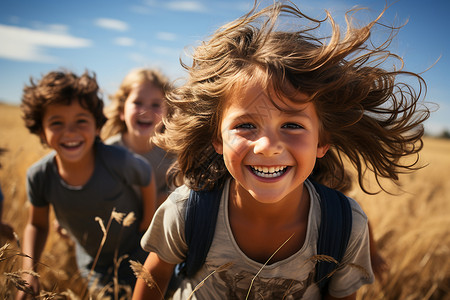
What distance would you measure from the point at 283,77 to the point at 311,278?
3.45 ft

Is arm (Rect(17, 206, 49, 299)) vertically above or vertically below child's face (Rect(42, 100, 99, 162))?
below

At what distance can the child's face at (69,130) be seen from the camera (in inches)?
110

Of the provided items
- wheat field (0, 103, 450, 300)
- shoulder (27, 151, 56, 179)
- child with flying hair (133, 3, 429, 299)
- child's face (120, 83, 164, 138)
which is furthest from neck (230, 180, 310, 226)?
child's face (120, 83, 164, 138)

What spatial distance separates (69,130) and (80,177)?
39 cm

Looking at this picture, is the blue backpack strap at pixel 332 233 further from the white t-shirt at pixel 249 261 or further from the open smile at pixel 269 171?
the open smile at pixel 269 171

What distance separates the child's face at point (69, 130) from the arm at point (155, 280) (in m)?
1.27

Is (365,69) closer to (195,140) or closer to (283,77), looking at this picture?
(283,77)

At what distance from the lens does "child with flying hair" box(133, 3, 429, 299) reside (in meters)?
1.64

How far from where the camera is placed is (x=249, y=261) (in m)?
1.81

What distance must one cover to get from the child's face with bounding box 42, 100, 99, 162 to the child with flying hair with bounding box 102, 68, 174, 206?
2.54 feet

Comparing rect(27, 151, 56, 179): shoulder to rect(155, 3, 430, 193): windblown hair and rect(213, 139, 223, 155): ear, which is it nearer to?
rect(155, 3, 430, 193): windblown hair

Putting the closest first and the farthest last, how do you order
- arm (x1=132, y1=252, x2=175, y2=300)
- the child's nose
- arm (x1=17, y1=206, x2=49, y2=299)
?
→ the child's nose
arm (x1=132, y1=252, x2=175, y2=300)
arm (x1=17, y1=206, x2=49, y2=299)

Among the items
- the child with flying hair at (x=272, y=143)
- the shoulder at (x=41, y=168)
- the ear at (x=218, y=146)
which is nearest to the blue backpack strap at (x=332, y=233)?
the child with flying hair at (x=272, y=143)

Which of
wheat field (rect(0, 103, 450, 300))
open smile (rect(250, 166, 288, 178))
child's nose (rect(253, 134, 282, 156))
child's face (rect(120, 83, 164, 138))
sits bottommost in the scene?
wheat field (rect(0, 103, 450, 300))
